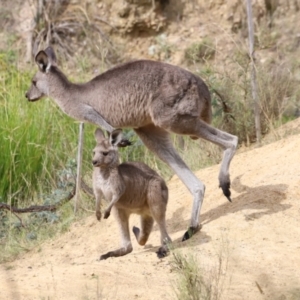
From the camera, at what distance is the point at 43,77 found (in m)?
9.25

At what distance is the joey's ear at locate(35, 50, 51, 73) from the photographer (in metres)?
9.16

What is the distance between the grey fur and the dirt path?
10.5 inches

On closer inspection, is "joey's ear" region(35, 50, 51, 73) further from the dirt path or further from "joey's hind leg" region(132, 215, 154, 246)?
"joey's hind leg" region(132, 215, 154, 246)

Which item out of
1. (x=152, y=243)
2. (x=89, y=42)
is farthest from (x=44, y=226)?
(x=89, y=42)

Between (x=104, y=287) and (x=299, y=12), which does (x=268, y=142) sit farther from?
(x=299, y=12)

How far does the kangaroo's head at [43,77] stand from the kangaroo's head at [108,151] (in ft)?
4.55

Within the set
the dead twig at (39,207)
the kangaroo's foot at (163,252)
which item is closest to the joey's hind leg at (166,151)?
the kangaroo's foot at (163,252)

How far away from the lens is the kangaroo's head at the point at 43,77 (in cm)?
920

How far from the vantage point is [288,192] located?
8648 mm

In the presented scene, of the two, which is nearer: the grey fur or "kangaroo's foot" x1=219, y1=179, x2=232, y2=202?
the grey fur

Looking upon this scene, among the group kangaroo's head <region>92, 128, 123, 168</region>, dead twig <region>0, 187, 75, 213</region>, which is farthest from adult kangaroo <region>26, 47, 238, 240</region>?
dead twig <region>0, 187, 75, 213</region>

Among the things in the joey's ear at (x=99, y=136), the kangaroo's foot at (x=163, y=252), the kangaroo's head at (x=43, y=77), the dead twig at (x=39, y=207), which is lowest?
the dead twig at (x=39, y=207)

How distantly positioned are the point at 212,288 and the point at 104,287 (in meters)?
0.81

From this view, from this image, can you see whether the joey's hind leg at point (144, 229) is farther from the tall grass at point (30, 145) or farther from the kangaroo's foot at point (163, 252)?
the tall grass at point (30, 145)
